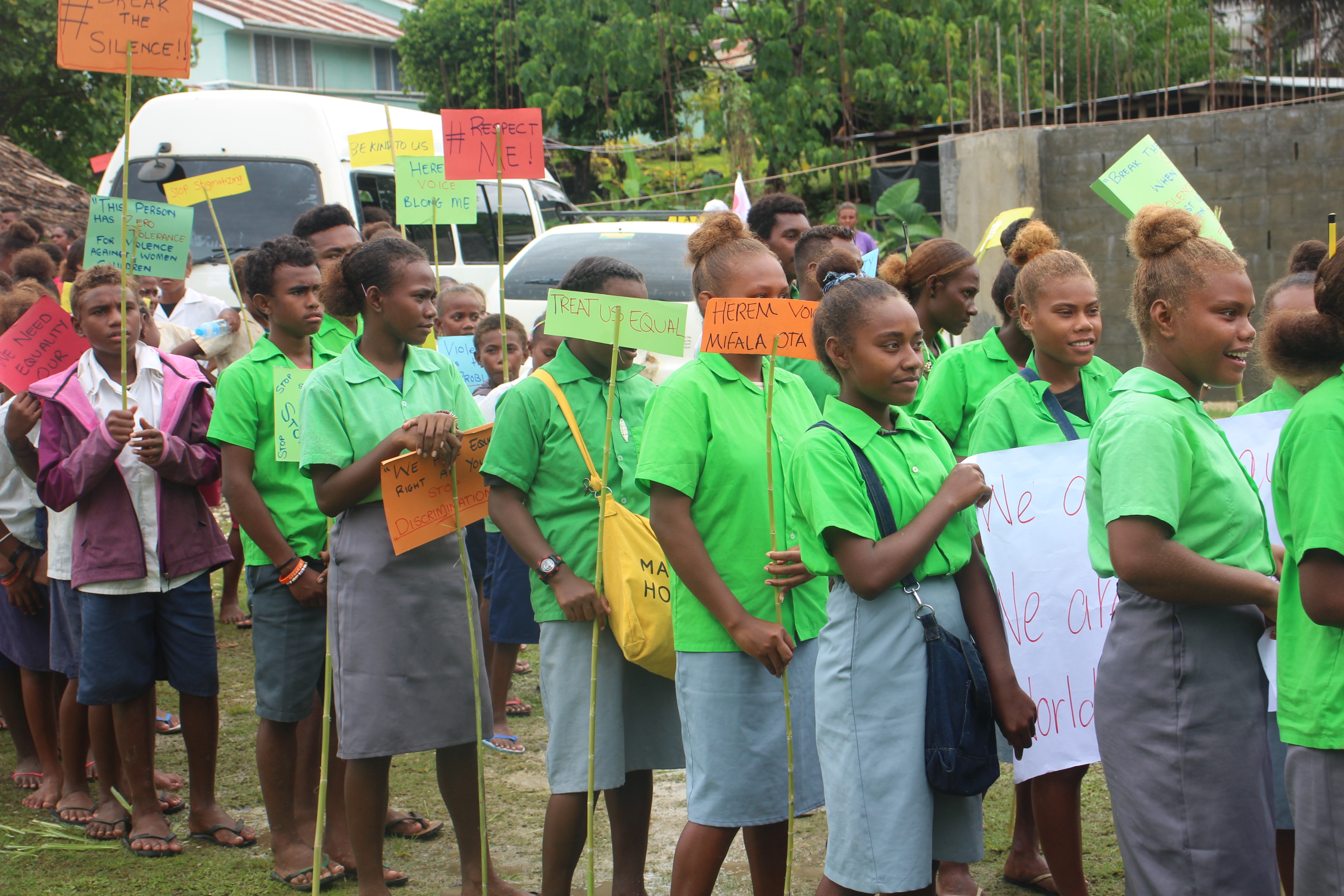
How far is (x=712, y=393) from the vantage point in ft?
10.4

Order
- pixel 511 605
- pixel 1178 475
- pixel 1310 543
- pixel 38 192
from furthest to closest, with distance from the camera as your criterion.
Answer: pixel 38 192, pixel 511 605, pixel 1178 475, pixel 1310 543

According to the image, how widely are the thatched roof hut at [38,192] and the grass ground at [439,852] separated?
35.2 feet

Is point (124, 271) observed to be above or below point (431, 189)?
below

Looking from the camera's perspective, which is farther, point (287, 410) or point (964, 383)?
point (964, 383)

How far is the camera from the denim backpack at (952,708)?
2.65m

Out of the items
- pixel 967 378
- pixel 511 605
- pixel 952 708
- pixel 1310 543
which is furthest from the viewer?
pixel 511 605

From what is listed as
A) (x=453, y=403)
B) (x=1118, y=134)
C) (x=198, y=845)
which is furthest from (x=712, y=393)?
(x=1118, y=134)

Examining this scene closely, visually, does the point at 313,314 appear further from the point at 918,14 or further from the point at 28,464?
the point at 918,14

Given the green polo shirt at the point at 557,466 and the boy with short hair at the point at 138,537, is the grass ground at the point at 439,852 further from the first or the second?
the green polo shirt at the point at 557,466

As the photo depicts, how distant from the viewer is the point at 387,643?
3553 millimetres

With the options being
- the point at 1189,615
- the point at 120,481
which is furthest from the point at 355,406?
the point at 1189,615

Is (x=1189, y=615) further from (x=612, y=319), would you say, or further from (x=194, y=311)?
(x=194, y=311)

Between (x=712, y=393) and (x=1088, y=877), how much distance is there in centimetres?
203

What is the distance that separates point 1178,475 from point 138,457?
3.34 metres
